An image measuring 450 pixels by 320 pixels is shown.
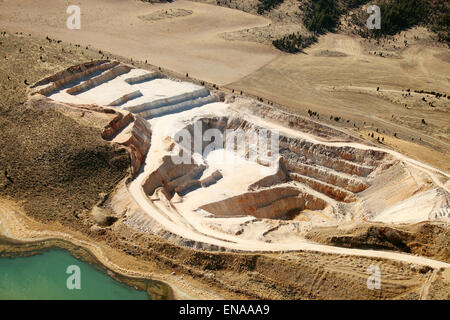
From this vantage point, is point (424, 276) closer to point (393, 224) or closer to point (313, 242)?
point (393, 224)

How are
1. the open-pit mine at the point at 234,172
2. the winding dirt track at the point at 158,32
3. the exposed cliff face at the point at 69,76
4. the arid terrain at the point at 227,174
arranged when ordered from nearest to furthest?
the arid terrain at the point at 227,174 → the open-pit mine at the point at 234,172 → the exposed cliff face at the point at 69,76 → the winding dirt track at the point at 158,32

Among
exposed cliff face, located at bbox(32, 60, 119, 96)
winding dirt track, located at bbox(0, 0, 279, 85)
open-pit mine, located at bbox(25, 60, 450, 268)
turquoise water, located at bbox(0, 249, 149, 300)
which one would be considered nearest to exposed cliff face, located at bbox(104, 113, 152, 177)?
open-pit mine, located at bbox(25, 60, 450, 268)

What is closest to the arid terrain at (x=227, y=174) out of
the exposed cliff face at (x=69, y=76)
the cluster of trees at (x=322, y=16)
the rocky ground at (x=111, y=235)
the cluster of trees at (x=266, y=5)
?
the rocky ground at (x=111, y=235)

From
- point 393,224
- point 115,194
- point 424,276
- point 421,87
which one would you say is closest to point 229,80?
point 421,87

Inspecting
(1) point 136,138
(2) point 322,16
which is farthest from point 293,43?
(1) point 136,138

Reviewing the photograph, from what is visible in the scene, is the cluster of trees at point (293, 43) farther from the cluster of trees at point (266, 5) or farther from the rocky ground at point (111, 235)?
the rocky ground at point (111, 235)

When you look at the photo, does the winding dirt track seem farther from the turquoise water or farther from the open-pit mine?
the turquoise water
